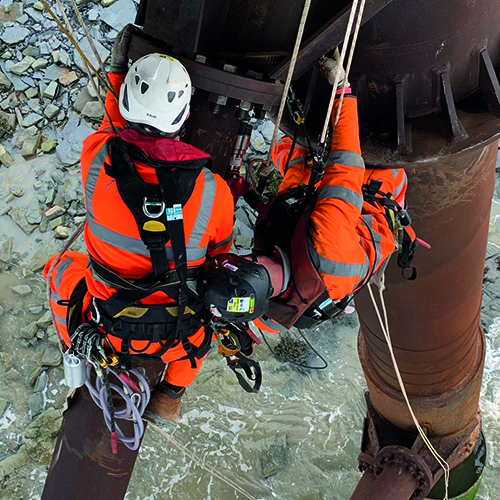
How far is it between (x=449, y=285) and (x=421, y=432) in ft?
3.80

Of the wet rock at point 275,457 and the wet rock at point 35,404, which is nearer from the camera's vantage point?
the wet rock at point 275,457

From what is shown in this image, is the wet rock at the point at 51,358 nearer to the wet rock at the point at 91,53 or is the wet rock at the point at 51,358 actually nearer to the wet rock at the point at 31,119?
the wet rock at the point at 31,119

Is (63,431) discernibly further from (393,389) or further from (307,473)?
(307,473)

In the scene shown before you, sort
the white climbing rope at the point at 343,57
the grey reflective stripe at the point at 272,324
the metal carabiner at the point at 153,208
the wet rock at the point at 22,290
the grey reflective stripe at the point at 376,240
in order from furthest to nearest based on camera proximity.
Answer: the wet rock at the point at 22,290 → the grey reflective stripe at the point at 272,324 → the grey reflective stripe at the point at 376,240 → the metal carabiner at the point at 153,208 → the white climbing rope at the point at 343,57

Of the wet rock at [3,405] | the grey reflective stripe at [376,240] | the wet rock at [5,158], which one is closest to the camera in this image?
the grey reflective stripe at [376,240]

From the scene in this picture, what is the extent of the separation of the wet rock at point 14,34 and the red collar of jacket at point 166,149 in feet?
24.1

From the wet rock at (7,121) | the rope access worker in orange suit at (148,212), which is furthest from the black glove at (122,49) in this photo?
the wet rock at (7,121)

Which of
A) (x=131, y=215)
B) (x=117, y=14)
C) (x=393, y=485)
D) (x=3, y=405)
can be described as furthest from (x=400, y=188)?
(x=117, y=14)

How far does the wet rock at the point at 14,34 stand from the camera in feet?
28.5

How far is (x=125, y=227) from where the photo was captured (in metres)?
2.48

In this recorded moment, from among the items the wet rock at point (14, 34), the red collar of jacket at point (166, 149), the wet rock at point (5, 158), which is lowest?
the wet rock at point (5, 158)

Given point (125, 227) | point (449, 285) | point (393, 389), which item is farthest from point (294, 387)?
point (125, 227)

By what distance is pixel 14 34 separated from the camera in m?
8.73

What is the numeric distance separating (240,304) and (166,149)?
713 millimetres
